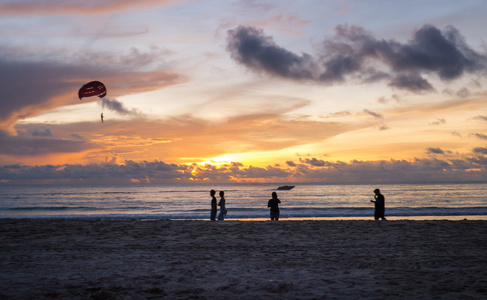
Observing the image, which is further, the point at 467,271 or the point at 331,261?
the point at 331,261

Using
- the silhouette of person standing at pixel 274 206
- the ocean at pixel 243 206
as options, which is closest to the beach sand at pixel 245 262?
the silhouette of person standing at pixel 274 206

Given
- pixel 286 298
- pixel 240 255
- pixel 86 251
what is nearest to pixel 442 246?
pixel 240 255

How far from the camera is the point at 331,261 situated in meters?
9.28

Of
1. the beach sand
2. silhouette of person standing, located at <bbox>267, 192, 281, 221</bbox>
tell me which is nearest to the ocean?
silhouette of person standing, located at <bbox>267, 192, 281, 221</bbox>

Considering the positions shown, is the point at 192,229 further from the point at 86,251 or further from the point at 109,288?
the point at 109,288

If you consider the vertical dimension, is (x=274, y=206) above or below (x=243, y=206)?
above

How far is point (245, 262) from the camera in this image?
9.31 meters

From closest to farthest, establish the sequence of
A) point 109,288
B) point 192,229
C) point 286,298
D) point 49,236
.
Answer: point 286,298 → point 109,288 → point 49,236 → point 192,229

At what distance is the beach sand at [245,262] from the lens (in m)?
6.73

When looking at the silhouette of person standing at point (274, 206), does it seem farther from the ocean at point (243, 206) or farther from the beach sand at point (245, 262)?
the ocean at point (243, 206)

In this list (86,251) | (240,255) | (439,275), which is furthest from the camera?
(86,251)

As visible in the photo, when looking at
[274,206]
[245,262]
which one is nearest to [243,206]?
[274,206]

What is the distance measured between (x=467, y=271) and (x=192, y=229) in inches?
395

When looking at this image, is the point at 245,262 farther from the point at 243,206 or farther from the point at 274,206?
the point at 243,206
